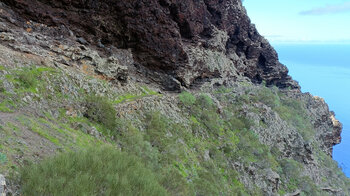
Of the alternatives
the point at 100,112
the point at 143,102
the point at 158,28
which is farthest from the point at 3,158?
the point at 158,28

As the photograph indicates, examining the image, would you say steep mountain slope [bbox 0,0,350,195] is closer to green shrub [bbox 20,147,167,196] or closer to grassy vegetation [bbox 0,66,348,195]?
grassy vegetation [bbox 0,66,348,195]

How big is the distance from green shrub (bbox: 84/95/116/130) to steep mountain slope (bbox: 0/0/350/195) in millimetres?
55

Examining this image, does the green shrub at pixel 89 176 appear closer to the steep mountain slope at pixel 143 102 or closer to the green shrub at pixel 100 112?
the steep mountain slope at pixel 143 102

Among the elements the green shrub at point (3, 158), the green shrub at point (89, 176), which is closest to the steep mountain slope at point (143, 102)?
the green shrub at point (3, 158)

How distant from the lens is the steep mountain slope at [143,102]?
10.0 meters

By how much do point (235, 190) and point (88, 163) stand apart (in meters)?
12.9

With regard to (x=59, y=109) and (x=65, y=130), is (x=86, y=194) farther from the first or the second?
(x=59, y=109)

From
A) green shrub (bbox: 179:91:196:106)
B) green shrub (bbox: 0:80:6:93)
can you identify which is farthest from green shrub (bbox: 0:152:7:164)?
green shrub (bbox: 179:91:196:106)

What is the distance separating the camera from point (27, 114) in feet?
30.8

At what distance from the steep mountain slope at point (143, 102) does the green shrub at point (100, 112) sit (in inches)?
2.2

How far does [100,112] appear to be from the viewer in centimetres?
1265

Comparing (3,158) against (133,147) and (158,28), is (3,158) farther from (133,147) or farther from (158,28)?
(158,28)

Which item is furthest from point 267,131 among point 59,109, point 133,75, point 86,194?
point 86,194

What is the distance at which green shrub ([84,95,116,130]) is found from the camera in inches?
486
